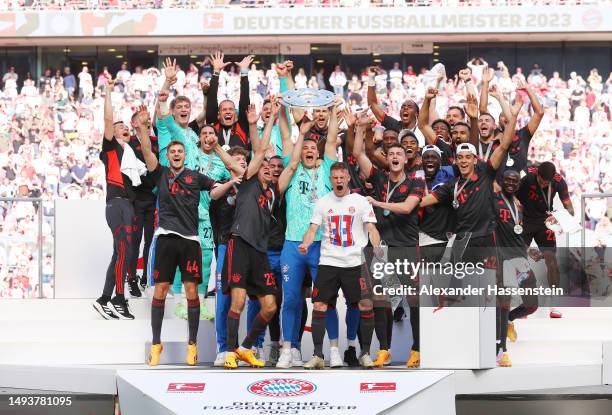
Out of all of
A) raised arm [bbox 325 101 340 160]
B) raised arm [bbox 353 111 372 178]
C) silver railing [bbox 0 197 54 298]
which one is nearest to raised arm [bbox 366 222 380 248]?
raised arm [bbox 353 111 372 178]

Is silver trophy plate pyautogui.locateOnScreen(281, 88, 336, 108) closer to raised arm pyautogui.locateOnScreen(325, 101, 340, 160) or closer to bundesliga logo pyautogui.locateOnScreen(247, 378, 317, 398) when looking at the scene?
raised arm pyautogui.locateOnScreen(325, 101, 340, 160)

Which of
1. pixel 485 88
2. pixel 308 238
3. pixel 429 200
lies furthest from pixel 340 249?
pixel 485 88

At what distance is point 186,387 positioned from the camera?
31.5ft

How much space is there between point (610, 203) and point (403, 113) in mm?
2236

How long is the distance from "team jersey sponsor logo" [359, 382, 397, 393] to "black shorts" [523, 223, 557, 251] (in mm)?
2212

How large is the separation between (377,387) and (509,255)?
165cm

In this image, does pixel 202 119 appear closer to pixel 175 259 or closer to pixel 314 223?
pixel 175 259

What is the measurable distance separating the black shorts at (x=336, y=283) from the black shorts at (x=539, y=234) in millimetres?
1878

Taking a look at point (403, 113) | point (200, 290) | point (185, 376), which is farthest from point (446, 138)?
point (185, 376)

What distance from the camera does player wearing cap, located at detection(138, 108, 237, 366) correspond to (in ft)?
33.1

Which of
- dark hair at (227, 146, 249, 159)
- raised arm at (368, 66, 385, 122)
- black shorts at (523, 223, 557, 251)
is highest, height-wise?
raised arm at (368, 66, 385, 122)

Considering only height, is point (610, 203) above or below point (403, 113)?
below

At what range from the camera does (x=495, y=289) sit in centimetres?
1011

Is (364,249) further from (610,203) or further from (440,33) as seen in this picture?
(440,33)
